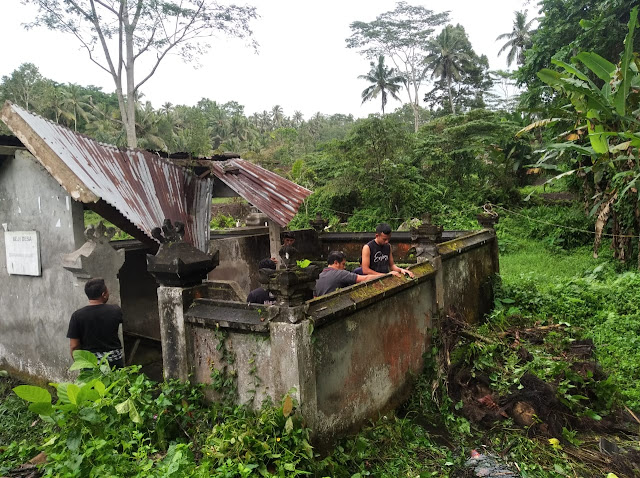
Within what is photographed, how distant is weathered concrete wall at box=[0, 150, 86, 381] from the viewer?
19.7 feet

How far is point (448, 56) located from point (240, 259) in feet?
112

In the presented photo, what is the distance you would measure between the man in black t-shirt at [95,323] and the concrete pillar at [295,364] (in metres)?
2.04

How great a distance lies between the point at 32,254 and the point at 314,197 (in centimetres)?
1522

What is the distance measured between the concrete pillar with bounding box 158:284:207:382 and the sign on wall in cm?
271

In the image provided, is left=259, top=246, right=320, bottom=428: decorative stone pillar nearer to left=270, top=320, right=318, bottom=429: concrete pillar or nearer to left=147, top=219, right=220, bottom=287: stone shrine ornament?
left=270, top=320, right=318, bottom=429: concrete pillar

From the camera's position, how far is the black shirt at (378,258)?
679 cm

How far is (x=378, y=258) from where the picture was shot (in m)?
6.80

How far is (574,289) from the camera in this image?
31.1 feet

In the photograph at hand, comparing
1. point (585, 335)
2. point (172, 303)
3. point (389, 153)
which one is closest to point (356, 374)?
point (172, 303)

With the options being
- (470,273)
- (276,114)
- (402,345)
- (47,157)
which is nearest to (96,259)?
(47,157)

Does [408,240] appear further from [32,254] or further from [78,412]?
[78,412]

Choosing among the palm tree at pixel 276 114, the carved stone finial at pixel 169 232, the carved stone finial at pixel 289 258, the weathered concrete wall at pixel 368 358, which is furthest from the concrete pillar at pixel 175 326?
the palm tree at pixel 276 114

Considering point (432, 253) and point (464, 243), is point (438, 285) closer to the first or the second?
point (432, 253)

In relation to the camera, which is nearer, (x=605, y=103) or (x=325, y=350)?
(x=325, y=350)
